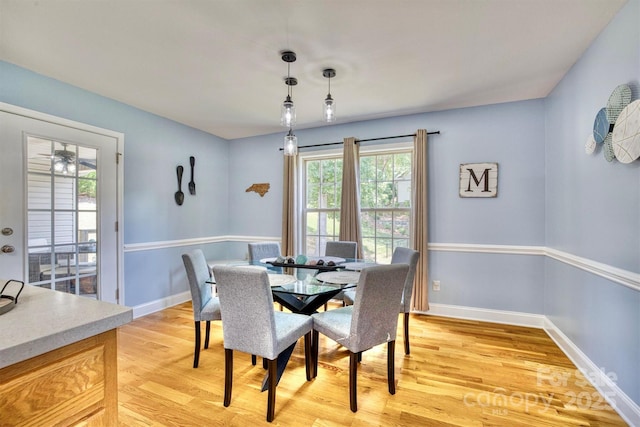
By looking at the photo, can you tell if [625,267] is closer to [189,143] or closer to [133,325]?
[133,325]

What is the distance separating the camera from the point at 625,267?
176 cm

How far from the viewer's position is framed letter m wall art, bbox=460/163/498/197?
3303 mm

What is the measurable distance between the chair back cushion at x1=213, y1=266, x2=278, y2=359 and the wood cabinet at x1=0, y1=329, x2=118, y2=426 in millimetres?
807

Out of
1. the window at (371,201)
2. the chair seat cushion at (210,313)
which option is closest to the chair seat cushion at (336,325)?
the chair seat cushion at (210,313)

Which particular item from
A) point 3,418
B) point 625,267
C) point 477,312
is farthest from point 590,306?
point 3,418

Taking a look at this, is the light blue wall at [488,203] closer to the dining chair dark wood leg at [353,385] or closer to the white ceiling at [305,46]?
the white ceiling at [305,46]

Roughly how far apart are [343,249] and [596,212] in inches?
85.5

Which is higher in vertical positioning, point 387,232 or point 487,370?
point 387,232

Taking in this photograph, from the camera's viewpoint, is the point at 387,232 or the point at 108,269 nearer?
the point at 108,269

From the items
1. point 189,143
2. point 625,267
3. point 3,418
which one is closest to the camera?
point 3,418

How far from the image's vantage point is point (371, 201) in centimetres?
392

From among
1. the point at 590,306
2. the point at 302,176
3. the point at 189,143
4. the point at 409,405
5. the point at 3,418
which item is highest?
the point at 189,143

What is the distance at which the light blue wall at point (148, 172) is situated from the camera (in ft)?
8.88

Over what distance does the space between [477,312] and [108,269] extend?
4041 millimetres
